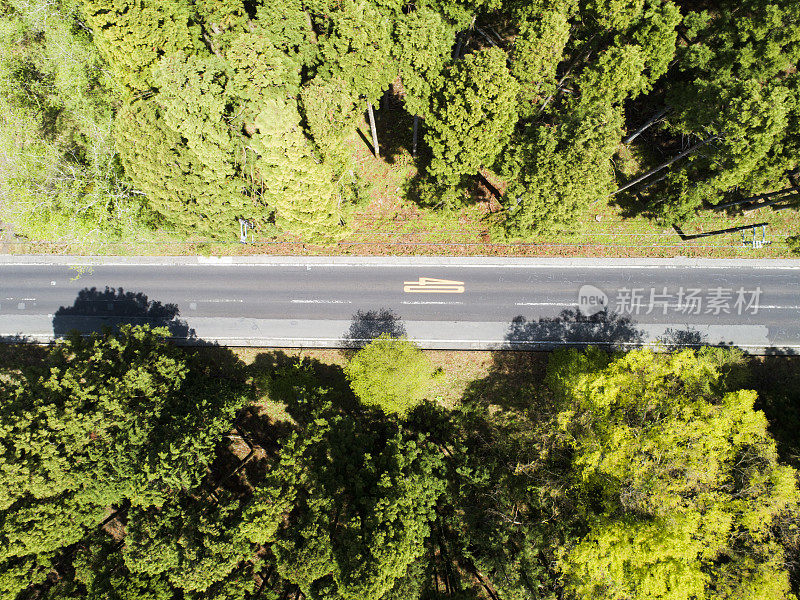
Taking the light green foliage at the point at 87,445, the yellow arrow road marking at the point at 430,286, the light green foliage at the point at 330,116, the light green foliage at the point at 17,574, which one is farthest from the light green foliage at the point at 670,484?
the light green foliage at the point at 17,574

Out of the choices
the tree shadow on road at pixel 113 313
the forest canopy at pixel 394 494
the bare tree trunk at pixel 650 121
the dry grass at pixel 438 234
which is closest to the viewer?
the forest canopy at pixel 394 494

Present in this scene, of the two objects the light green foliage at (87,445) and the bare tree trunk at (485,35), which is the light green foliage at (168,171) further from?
the bare tree trunk at (485,35)

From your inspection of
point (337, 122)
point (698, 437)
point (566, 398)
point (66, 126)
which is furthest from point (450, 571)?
point (66, 126)

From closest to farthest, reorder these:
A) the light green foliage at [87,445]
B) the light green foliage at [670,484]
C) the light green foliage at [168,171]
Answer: the light green foliage at [670,484] → the light green foliage at [87,445] → the light green foliage at [168,171]

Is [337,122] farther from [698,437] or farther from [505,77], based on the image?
[698,437]

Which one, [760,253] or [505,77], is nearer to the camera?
[505,77]

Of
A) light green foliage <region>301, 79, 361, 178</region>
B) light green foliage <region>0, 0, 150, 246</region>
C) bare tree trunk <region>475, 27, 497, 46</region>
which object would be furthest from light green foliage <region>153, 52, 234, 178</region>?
bare tree trunk <region>475, 27, 497, 46</region>
